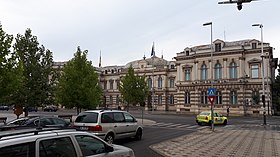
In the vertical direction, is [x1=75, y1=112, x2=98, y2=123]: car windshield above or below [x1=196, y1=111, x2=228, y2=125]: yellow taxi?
above

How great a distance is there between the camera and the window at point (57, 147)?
4938mm

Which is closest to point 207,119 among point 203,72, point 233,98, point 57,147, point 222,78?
point 57,147

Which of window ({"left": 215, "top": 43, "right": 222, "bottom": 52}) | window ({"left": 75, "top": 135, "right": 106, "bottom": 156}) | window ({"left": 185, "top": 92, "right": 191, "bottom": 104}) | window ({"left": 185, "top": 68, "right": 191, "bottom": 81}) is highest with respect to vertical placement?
window ({"left": 215, "top": 43, "right": 222, "bottom": 52})

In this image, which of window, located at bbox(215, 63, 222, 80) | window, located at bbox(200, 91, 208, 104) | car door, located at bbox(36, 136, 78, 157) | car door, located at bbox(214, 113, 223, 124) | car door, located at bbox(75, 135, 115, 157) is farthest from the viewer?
window, located at bbox(200, 91, 208, 104)

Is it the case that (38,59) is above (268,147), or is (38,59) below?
above

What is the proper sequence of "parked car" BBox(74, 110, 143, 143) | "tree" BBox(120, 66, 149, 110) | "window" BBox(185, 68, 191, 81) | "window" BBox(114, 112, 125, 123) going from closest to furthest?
"parked car" BBox(74, 110, 143, 143)
"window" BBox(114, 112, 125, 123)
"tree" BBox(120, 66, 149, 110)
"window" BBox(185, 68, 191, 81)

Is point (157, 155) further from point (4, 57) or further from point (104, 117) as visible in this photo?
point (4, 57)

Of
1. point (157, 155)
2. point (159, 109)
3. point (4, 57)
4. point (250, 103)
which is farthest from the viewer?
point (159, 109)

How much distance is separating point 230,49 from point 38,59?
129 feet

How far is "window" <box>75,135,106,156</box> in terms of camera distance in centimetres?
576

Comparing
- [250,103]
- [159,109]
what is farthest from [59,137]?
[159,109]

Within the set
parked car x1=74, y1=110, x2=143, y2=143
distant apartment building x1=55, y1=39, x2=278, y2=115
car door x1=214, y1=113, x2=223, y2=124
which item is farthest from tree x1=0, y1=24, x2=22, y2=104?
distant apartment building x1=55, y1=39, x2=278, y2=115

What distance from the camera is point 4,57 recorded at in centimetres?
1596

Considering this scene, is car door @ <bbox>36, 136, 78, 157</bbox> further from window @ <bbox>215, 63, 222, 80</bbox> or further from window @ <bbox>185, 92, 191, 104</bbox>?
window @ <bbox>185, 92, 191, 104</bbox>
